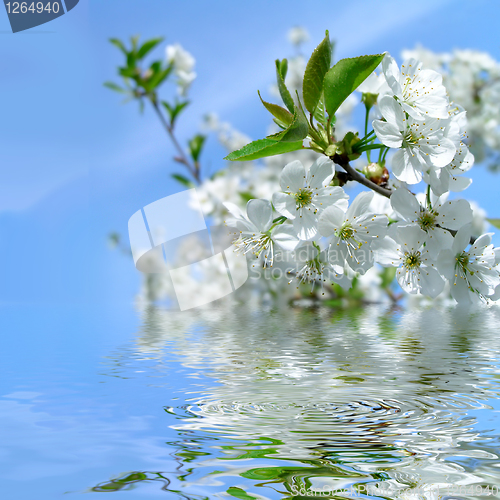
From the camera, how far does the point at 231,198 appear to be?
2.06m

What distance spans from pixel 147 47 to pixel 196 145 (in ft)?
1.83

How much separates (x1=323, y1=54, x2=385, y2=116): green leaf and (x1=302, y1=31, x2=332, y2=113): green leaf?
3 centimetres

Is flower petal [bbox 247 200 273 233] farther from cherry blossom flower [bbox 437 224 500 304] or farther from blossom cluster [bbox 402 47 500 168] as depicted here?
blossom cluster [bbox 402 47 500 168]

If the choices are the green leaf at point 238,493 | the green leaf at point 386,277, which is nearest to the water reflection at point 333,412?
the green leaf at point 238,493

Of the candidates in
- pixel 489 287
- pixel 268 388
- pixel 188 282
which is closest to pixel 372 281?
pixel 188 282

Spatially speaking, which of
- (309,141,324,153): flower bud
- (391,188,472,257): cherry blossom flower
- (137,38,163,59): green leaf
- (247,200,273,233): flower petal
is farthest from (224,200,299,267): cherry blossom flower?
(137,38,163,59): green leaf

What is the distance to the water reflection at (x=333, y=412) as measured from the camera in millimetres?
351

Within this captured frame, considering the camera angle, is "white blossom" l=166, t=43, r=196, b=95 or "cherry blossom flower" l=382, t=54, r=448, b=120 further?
"white blossom" l=166, t=43, r=196, b=95

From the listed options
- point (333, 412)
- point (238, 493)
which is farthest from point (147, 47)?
point (238, 493)

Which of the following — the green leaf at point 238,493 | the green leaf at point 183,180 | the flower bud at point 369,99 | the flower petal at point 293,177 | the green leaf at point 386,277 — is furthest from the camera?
the green leaf at point 183,180

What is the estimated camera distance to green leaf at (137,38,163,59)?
2.23m

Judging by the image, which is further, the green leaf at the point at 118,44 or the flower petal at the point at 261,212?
the green leaf at the point at 118,44

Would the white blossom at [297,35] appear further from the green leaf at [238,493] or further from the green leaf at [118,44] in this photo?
the green leaf at [238,493]

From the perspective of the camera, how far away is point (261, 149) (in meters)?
0.58
